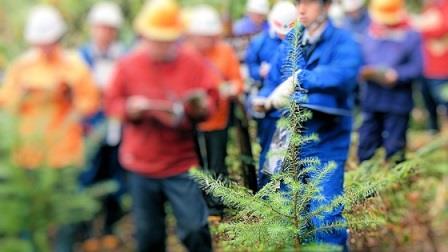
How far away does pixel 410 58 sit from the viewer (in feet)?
25.8

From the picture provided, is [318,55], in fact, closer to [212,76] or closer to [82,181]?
[212,76]

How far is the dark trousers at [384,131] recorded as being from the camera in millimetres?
7516

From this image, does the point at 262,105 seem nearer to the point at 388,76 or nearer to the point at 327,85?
the point at 327,85

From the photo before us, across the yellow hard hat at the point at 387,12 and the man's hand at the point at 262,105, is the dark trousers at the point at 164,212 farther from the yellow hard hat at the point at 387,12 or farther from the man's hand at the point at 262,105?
the yellow hard hat at the point at 387,12

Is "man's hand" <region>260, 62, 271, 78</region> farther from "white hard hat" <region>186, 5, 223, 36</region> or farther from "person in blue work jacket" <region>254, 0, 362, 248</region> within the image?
"white hard hat" <region>186, 5, 223, 36</region>

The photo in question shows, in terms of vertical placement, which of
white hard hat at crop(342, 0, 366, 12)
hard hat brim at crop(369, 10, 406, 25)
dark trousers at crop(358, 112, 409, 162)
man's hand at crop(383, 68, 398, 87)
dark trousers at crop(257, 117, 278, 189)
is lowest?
dark trousers at crop(358, 112, 409, 162)

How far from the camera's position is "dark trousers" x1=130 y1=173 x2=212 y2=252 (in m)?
4.95

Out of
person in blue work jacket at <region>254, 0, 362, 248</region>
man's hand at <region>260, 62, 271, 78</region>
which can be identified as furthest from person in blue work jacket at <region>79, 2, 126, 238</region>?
person in blue work jacket at <region>254, 0, 362, 248</region>

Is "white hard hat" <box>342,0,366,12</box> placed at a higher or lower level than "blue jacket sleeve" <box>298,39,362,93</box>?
higher

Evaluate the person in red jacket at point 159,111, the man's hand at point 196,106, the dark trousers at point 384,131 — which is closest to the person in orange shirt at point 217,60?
the person in red jacket at point 159,111

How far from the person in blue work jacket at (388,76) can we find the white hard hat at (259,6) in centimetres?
283

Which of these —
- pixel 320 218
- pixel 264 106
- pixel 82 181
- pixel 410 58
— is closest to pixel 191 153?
pixel 264 106

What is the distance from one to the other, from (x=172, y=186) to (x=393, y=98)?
132 inches

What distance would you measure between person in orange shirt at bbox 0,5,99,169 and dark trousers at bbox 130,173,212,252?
93 centimetres
